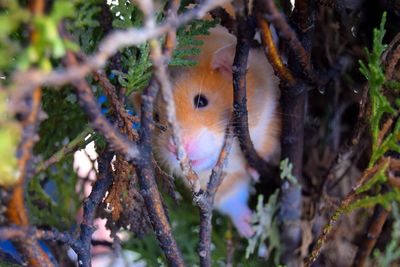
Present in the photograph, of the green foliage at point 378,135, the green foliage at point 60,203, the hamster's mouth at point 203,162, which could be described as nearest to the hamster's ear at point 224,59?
the hamster's mouth at point 203,162

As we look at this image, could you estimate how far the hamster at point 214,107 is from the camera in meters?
1.31

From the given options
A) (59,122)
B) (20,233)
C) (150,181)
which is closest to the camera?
(20,233)

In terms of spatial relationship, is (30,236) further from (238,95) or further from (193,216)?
(193,216)

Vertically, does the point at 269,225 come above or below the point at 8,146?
above

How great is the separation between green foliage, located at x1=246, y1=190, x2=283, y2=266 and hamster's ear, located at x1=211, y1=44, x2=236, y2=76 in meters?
0.36

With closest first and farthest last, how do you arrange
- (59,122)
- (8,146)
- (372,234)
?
1. (8,146)
2. (372,234)
3. (59,122)

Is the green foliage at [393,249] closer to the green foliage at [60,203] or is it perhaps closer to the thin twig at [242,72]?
the thin twig at [242,72]

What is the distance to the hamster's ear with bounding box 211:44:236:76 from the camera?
1.30 metres

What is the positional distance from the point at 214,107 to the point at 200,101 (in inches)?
1.6

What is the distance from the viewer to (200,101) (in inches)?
53.5

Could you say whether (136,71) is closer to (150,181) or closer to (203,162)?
(150,181)

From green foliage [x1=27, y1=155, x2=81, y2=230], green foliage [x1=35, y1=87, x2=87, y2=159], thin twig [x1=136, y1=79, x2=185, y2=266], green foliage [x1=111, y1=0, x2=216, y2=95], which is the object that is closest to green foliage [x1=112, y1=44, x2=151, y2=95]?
green foliage [x1=111, y1=0, x2=216, y2=95]

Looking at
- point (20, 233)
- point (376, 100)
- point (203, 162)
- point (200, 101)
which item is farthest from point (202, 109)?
point (20, 233)

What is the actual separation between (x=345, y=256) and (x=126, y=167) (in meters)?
0.67
